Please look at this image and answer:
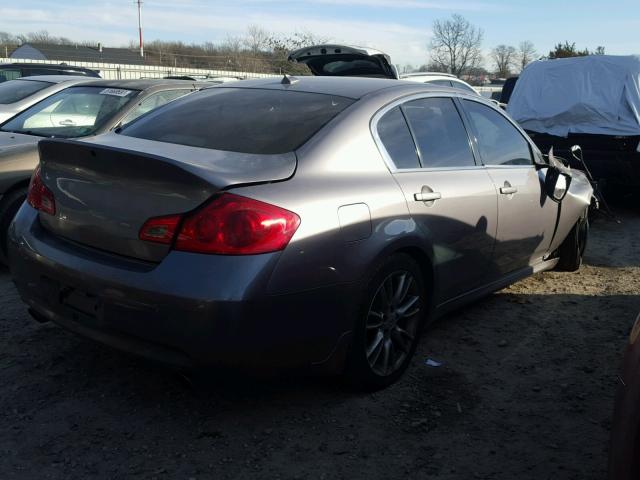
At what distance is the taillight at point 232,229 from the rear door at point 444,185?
0.99m

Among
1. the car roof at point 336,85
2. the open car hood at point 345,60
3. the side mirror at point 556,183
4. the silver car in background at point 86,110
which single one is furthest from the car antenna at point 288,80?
the open car hood at point 345,60

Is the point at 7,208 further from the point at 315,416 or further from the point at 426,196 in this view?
the point at 426,196

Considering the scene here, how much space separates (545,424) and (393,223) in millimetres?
1258

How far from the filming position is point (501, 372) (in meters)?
3.95

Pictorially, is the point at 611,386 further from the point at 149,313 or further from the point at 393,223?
the point at 149,313

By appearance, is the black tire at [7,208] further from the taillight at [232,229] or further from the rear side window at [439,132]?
the rear side window at [439,132]

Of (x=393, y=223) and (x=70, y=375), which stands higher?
(x=393, y=223)

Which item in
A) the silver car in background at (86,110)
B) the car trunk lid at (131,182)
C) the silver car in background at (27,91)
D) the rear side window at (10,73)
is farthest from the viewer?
the rear side window at (10,73)

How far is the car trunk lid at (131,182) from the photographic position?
9.47 feet

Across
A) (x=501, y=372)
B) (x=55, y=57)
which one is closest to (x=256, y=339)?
(x=501, y=372)

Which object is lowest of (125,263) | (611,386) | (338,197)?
(611,386)

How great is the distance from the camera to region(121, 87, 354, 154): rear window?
11.2ft

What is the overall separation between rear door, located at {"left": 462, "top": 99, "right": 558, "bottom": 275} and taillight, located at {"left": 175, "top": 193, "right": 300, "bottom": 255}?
2049 millimetres

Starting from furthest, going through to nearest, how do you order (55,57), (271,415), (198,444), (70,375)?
(55,57)
(70,375)
(271,415)
(198,444)
